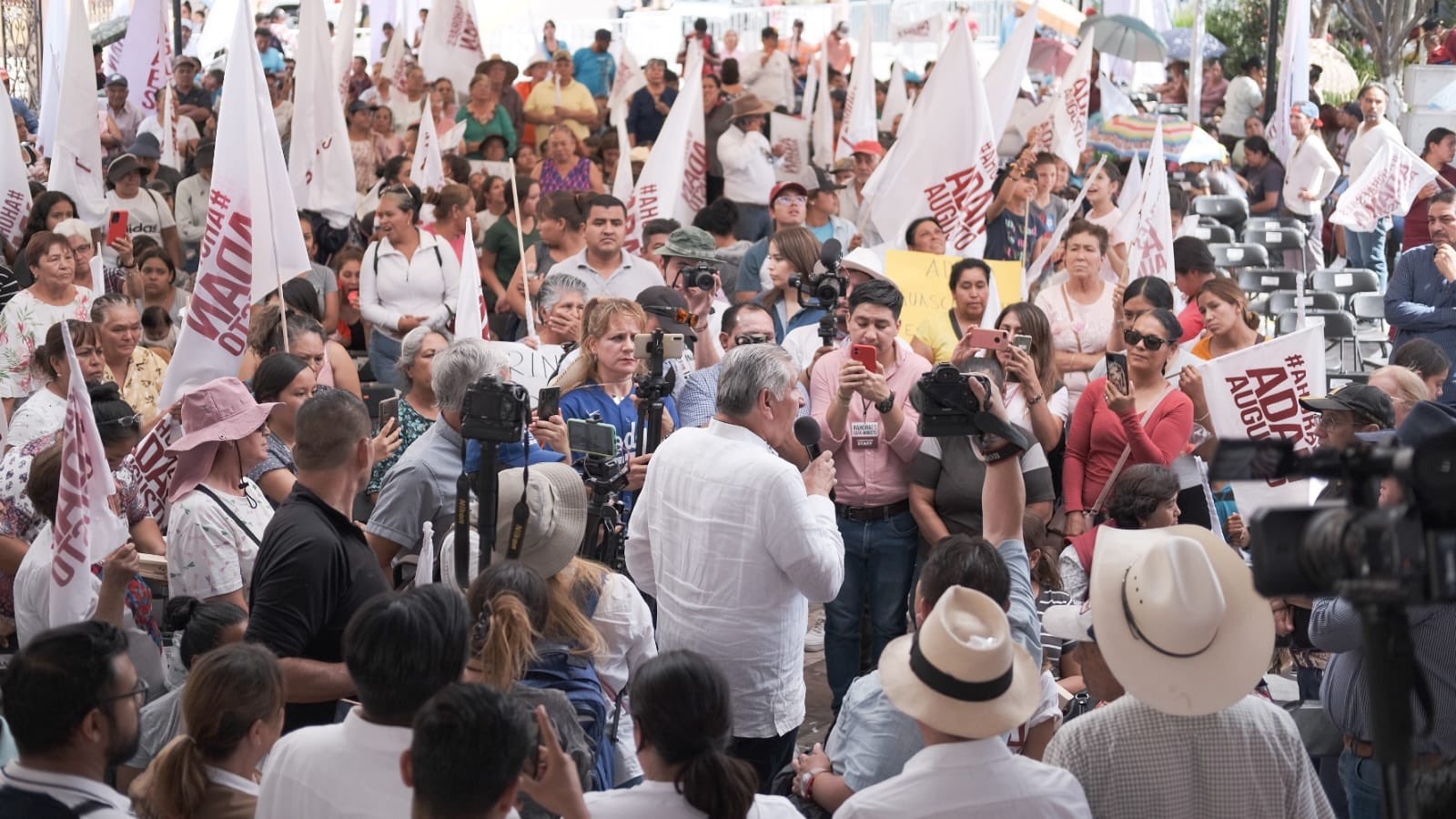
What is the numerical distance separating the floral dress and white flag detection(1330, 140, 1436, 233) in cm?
940

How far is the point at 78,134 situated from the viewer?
10359mm

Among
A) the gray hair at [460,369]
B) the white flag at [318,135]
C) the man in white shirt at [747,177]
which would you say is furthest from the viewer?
the man in white shirt at [747,177]

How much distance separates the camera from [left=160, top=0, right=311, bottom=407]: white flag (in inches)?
245

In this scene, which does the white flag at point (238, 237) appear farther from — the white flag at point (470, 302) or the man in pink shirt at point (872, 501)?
the man in pink shirt at point (872, 501)

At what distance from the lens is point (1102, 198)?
10461 mm

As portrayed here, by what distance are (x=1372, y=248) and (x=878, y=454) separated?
942 centimetres

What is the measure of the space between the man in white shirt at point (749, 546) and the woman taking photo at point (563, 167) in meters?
8.34

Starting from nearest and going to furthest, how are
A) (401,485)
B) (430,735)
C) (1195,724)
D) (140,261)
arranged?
(430,735) < (1195,724) < (401,485) < (140,261)

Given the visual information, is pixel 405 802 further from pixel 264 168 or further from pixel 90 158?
pixel 90 158

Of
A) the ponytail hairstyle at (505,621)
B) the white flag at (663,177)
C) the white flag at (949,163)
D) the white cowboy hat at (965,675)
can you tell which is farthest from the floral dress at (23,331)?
the white cowboy hat at (965,675)

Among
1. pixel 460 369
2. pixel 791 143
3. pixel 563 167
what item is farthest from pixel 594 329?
pixel 791 143

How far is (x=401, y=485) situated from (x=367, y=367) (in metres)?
5.46

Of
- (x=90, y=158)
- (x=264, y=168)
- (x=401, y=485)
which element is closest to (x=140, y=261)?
(x=90, y=158)

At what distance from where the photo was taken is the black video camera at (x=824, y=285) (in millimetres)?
7000
